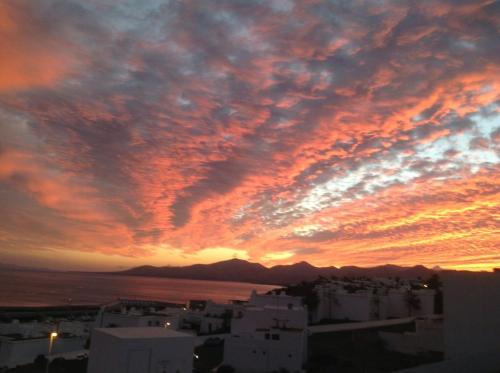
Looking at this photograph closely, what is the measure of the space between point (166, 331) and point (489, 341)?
1460 centimetres

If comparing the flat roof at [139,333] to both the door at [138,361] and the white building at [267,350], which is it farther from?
the white building at [267,350]

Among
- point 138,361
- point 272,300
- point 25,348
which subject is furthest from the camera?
point 272,300

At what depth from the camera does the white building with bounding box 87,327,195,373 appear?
15516 millimetres

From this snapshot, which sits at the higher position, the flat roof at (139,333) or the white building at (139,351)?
the flat roof at (139,333)

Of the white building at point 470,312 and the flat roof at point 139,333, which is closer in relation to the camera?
the flat roof at point 139,333

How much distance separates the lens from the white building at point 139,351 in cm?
1552

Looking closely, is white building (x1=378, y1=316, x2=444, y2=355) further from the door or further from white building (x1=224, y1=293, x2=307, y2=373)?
the door

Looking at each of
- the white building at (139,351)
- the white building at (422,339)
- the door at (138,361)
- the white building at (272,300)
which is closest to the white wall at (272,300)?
the white building at (272,300)

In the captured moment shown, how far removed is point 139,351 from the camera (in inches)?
618

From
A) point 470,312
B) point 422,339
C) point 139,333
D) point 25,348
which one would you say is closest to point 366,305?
point 422,339

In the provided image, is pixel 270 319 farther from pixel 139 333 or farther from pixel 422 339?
Result: pixel 139 333

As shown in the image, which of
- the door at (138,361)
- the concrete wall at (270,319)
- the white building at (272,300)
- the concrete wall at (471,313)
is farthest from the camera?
the white building at (272,300)

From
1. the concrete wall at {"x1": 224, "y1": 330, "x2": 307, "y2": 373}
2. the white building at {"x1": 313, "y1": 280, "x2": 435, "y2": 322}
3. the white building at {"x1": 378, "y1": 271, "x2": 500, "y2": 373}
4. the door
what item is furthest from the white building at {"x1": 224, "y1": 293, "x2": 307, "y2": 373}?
the white building at {"x1": 313, "y1": 280, "x2": 435, "y2": 322}

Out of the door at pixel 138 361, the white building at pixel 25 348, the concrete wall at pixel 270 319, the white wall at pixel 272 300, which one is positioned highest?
the white wall at pixel 272 300
